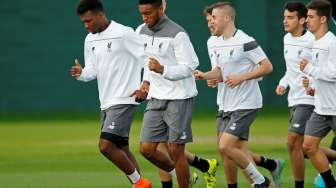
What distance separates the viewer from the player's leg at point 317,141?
1254cm

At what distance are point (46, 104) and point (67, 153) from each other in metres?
8.52

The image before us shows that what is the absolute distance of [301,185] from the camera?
13336mm

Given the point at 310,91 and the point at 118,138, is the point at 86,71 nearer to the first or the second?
the point at 118,138

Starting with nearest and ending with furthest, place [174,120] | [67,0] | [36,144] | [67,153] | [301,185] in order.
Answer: [174,120] < [301,185] < [67,153] < [36,144] < [67,0]

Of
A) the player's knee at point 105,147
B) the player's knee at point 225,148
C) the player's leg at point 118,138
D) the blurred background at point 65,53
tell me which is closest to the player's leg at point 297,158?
the player's knee at point 225,148

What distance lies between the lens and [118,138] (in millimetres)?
12375

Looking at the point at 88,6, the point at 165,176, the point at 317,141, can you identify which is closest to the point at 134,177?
the point at 165,176

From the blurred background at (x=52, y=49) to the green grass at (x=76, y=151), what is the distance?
4.14 ft

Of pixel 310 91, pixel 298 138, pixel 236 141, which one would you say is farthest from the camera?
pixel 298 138

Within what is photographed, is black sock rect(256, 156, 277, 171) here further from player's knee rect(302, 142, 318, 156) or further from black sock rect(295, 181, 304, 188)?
player's knee rect(302, 142, 318, 156)

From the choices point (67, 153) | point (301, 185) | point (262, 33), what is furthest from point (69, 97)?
point (301, 185)

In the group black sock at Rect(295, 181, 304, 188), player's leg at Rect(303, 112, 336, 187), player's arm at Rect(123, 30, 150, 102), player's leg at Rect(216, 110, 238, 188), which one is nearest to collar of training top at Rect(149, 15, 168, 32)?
player's arm at Rect(123, 30, 150, 102)

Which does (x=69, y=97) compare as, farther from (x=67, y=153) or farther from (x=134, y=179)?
(x=134, y=179)

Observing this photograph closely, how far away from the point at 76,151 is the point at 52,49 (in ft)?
27.0
